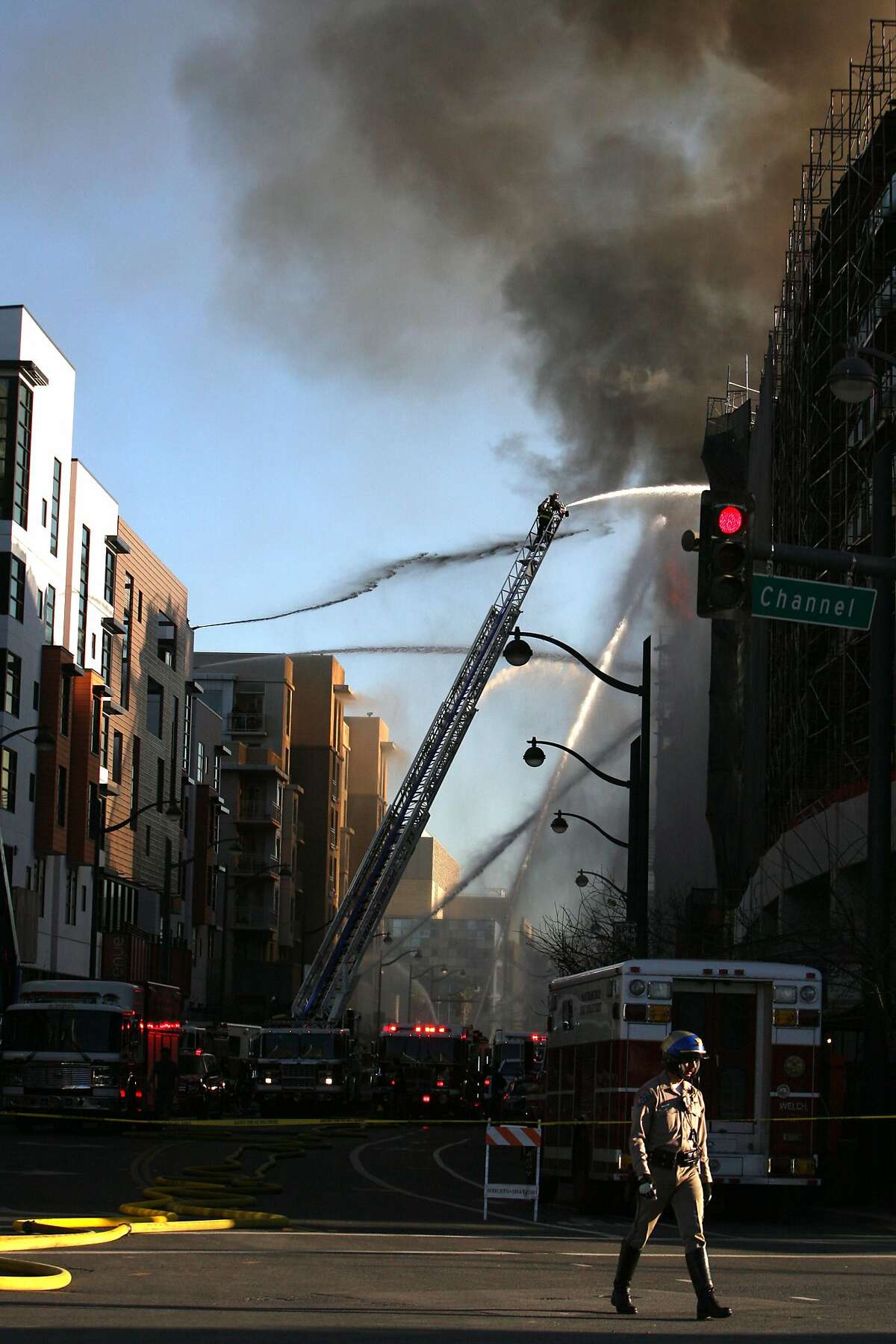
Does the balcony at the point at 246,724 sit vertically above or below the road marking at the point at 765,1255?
above

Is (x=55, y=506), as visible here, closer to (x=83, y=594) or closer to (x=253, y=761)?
(x=83, y=594)

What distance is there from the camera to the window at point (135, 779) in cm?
7412

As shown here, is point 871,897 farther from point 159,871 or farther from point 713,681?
point 159,871

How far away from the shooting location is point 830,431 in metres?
42.3

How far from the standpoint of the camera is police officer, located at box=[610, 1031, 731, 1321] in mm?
11242

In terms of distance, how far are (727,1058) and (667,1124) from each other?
9.19 m

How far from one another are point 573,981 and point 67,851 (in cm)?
4293

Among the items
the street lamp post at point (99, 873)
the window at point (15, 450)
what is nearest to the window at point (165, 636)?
the street lamp post at point (99, 873)

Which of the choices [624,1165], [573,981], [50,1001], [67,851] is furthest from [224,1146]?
[67,851]

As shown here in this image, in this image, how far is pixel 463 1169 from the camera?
29.0 meters

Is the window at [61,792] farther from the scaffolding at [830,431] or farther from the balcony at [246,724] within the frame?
the balcony at [246,724]

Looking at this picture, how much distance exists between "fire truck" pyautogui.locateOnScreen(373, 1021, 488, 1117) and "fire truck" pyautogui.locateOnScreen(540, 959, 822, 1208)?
31546mm

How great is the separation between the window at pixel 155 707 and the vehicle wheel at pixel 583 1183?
192 feet

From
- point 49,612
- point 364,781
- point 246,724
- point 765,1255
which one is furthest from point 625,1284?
point 364,781
